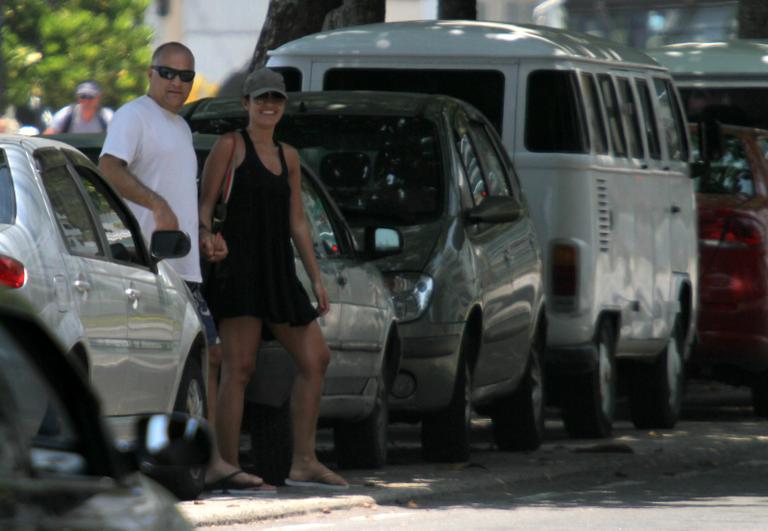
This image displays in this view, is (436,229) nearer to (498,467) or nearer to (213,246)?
(498,467)

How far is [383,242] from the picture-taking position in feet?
37.7

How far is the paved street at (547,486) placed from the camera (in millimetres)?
9781

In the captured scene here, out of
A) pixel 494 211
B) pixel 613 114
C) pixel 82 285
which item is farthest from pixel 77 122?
pixel 82 285

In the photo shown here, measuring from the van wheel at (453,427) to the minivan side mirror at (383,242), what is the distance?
0.73 meters

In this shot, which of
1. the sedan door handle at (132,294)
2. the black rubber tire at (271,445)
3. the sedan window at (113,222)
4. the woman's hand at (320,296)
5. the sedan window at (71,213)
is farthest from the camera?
the black rubber tire at (271,445)

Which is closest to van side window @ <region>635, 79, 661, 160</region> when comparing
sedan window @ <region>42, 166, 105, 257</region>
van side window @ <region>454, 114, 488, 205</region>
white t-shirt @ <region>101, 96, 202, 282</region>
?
van side window @ <region>454, 114, 488, 205</region>

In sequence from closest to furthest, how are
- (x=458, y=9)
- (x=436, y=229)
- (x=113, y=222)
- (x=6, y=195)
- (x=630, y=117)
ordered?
(x=6, y=195) → (x=113, y=222) → (x=436, y=229) → (x=630, y=117) → (x=458, y=9)

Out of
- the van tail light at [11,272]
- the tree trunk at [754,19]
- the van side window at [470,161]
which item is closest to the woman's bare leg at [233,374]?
the van side window at [470,161]

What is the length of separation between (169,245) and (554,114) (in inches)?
205

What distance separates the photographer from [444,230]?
473 inches

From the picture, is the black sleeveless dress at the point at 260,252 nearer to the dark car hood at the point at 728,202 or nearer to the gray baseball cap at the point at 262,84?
the gray baseball cap at the point at 262,84

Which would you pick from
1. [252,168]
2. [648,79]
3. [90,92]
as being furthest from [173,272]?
[90,92]

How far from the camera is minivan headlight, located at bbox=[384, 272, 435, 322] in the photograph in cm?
1178

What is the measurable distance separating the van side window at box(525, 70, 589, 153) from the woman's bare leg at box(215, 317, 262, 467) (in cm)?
414
